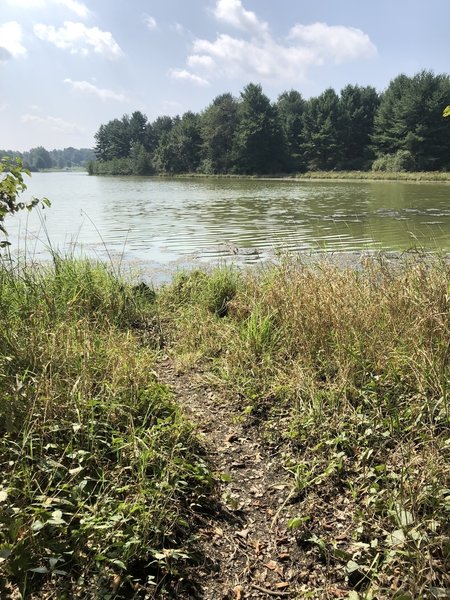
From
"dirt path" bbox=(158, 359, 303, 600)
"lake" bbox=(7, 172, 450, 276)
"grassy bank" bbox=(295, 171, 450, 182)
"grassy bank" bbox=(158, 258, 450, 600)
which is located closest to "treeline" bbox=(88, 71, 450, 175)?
"grassy bank" bbox=(295, 171, 450, 182)

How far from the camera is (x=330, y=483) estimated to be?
3.03 m

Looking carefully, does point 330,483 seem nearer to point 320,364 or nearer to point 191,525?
point 191,525

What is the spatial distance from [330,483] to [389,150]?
67435mm

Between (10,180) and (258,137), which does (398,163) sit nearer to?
(258,137)

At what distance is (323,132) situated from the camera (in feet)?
223

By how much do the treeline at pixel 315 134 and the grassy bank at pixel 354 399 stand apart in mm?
55936

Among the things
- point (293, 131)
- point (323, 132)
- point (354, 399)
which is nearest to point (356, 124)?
point (323, 132)

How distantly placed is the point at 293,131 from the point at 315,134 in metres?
7.44

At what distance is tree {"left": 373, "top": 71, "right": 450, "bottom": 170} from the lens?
55875mm

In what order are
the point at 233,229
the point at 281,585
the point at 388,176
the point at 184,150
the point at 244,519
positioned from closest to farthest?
the point at 281,585 → the point at 244,519 → the point at 233,229 → the point at 388,176 → the point at 184,150

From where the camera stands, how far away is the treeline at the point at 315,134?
56.6 meters

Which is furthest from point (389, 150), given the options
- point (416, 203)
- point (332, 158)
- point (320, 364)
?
point (320, 364)

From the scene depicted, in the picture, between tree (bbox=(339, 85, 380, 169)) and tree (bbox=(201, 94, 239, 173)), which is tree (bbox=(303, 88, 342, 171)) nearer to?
tree (bbox=(339, 85, 380, 169))

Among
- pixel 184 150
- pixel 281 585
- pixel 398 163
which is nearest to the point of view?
pixel 281 585
